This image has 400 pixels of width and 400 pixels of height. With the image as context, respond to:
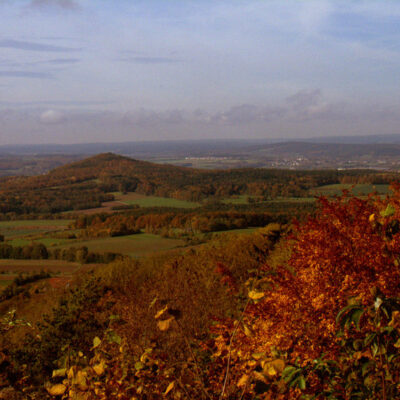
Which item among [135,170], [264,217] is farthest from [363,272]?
[135,170]

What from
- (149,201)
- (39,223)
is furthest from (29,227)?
(149,201)

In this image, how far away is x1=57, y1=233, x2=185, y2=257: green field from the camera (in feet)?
143

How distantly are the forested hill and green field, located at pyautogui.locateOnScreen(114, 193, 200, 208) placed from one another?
3.01 metres

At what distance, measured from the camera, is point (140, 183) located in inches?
4178

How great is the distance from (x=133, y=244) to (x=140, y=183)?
59404 mm

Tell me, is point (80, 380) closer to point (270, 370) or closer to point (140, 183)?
point (270, 370)

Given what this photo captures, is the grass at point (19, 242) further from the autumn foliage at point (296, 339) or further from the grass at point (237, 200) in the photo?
the autumn foliage at point (296, 339)

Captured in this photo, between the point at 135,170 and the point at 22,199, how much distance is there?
36266mm

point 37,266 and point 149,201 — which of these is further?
point 149,201

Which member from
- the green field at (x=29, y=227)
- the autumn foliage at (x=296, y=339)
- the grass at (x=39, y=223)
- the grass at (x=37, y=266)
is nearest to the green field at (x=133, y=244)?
the grass at (x=37, y=266)

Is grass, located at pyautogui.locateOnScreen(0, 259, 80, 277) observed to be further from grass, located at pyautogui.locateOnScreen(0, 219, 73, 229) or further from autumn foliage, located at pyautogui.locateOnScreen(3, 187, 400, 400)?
autumn foliage, located at pyautogui.locateOnScreen(3, 187, 400, 400)

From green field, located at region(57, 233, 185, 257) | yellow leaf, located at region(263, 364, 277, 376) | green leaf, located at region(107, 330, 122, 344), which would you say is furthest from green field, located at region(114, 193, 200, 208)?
yellow leaf, located at region(263, 364, 277, 376)

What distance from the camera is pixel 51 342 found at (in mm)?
12383

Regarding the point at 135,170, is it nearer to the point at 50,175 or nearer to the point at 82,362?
the point at 50,175
